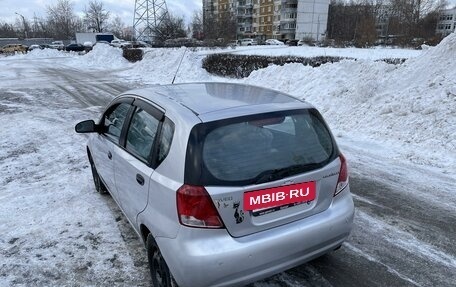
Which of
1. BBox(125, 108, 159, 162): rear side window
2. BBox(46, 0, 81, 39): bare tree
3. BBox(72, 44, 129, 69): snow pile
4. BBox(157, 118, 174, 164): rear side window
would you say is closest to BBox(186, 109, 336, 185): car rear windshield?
BBox(157, 118, 174, 164): rear side window

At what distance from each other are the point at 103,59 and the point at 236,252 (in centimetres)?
3320

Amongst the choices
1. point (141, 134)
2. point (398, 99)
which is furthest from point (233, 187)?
point (398, 99)

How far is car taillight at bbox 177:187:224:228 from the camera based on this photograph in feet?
7.94

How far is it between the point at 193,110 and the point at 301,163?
0.91 m

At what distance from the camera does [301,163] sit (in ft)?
9.06

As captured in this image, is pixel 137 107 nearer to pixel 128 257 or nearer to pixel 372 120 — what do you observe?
pixel 128 257

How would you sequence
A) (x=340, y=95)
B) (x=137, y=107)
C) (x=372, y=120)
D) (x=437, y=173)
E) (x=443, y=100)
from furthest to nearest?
(x=340, y=95)
(x=372, y=120)
(x=443, y=100)
(x=437, y=173)
(x=137, y=107)

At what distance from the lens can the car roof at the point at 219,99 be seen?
2771 millimetres

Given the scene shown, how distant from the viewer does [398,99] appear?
27.2ft

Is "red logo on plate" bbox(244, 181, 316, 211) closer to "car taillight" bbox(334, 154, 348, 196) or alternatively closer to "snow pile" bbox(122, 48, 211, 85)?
"car taillight" bbox(334, 154, 348, 196)

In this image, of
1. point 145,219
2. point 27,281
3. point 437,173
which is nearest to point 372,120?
point 437,173

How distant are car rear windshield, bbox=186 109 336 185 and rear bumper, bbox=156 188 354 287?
0.38 meters

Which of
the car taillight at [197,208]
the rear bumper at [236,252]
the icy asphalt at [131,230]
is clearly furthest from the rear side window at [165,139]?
the icy asphalt at [131,230]

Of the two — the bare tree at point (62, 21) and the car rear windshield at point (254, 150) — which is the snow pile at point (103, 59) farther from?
the bare tree at point (62, 21)
